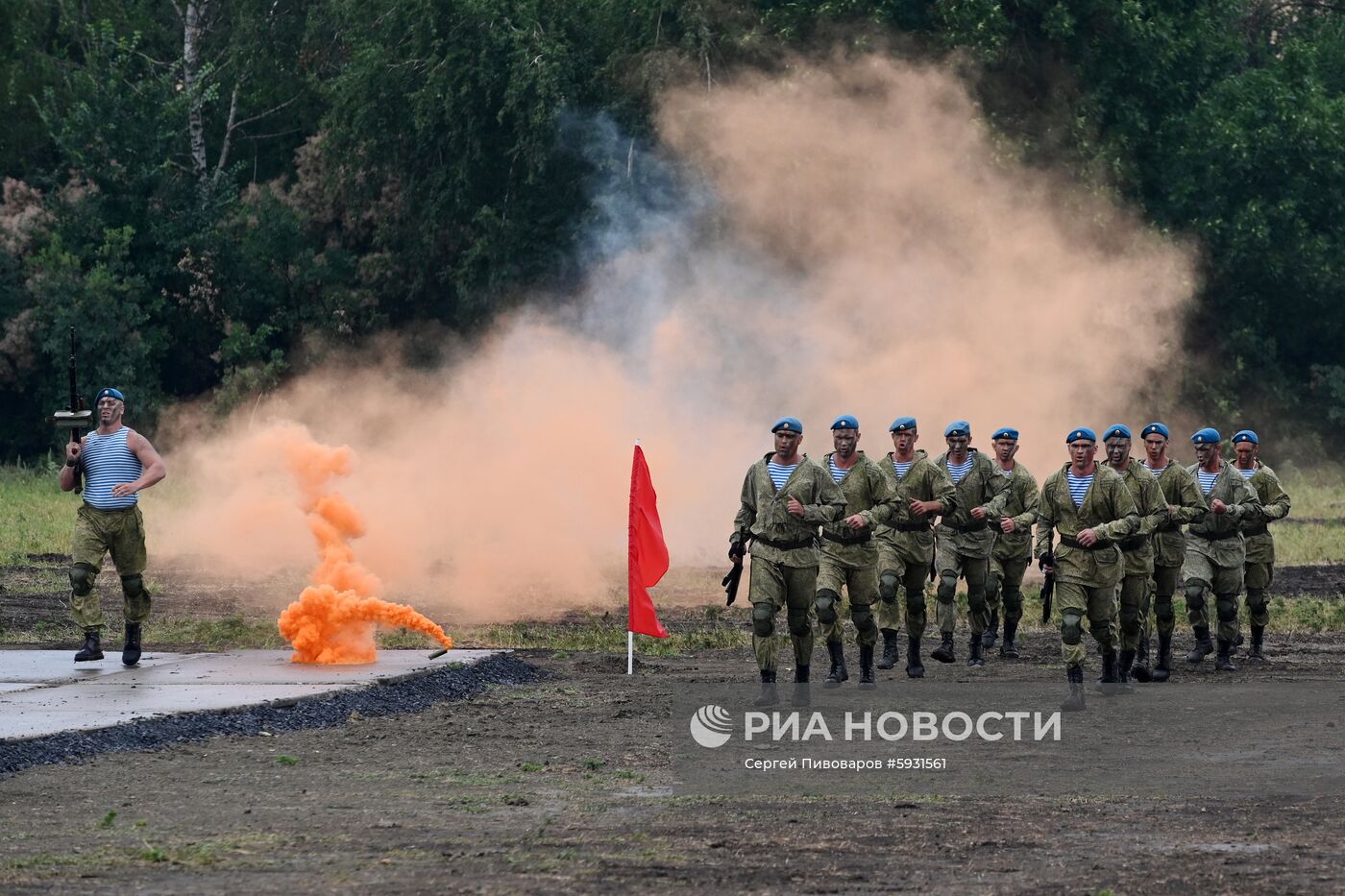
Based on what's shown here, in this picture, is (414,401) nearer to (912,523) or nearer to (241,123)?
(241,123)

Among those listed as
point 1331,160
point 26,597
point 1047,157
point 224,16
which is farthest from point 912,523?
point 224,16

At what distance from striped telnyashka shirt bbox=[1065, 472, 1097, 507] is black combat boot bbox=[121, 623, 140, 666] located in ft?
21.4

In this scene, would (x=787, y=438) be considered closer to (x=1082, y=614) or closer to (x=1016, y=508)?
(x=1082, y=614)

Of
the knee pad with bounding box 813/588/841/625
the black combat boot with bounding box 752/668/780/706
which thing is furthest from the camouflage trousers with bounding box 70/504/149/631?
the knee pad with bounding box 813/588/841/625

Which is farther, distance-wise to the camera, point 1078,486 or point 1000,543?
point 1000,543

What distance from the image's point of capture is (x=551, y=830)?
8766 millimetres

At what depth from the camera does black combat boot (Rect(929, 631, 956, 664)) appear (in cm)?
1620

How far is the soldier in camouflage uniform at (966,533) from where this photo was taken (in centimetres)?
1647

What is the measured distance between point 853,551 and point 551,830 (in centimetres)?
590

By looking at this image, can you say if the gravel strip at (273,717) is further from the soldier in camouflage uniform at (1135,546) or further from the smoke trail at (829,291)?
the smoke trail at (829,291)

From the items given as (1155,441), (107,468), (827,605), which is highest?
(1155,441)

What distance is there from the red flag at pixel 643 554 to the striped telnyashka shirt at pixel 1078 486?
2.94m

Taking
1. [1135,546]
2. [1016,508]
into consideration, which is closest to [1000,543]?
[1016,508]

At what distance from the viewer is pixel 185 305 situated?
41.4 m
